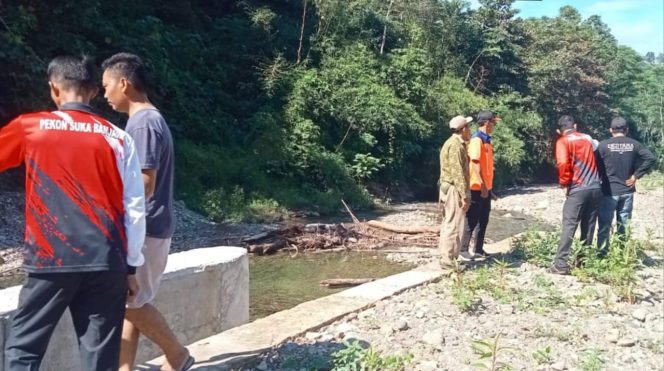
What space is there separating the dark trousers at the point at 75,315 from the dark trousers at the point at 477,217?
17.7 feet

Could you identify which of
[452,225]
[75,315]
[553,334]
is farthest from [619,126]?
[75,315]

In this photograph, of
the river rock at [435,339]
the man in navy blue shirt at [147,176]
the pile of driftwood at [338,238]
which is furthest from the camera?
the pile of driftwood at [338,238]

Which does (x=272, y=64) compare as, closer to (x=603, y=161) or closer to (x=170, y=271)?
(x=603, y=161)

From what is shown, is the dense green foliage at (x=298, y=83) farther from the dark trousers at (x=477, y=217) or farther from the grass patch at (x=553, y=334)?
the grass patch at (x=553, y=334)

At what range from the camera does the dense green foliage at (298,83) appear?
15.3 meters

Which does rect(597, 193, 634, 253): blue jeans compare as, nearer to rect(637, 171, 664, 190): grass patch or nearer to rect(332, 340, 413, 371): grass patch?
rect(332, 340, 413, 371): grass patch

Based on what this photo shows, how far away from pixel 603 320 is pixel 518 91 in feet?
86.2

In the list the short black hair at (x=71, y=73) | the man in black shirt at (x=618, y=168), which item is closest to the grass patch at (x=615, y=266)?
the man in black shirt at (x=618, y=168)

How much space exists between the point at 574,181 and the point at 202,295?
14.6 ft

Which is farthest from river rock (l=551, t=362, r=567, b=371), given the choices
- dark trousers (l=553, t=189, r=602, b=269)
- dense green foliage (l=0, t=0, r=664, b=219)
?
dense green foliage (l=0, t=0, r=664, b=219)

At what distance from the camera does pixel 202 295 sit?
4660 millimetres

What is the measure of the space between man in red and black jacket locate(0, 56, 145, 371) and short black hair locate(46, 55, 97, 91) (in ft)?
0.25

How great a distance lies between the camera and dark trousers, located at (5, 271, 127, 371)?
8.79 ft

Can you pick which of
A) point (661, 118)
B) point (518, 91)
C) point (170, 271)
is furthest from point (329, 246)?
point (661, 118)
